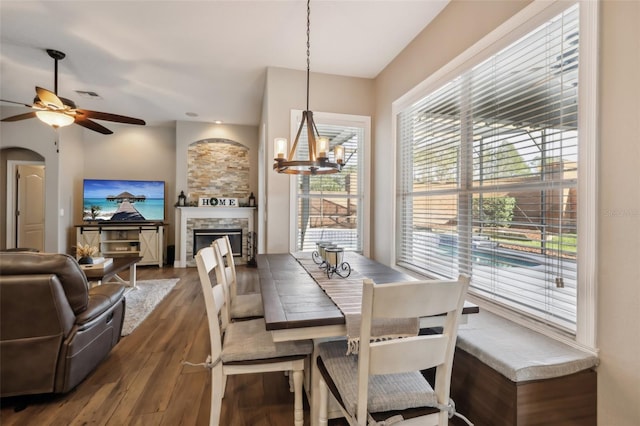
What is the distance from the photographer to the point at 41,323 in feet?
5.71

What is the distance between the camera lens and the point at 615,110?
4.20ft

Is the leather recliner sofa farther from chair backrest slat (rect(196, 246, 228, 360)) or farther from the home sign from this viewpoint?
the home sign

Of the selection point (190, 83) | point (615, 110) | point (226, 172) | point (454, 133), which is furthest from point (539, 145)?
point (226, 172)

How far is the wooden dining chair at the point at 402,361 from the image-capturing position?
1.01 metres

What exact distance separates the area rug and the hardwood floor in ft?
1.37

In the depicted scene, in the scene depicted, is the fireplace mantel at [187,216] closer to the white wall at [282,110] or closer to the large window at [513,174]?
the white wall at [282,110]

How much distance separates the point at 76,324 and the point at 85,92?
415cm

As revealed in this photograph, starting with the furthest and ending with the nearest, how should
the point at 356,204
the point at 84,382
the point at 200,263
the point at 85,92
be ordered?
the point at 85,92
the point at 356,204
the point at 84,382
the point at 200,263

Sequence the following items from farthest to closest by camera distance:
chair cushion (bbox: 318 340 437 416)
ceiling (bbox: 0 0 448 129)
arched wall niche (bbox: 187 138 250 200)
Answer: arched wall niche (bbox: 187 138 250 200) < ceiling (bbox: 0 0 448 129) < chair cushion (bbox: 318 340 437 416)

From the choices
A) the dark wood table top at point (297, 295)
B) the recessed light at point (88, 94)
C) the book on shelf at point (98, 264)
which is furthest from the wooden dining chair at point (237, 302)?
the recessed light at point (88, 94)

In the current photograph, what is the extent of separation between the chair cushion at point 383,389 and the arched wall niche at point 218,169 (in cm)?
551

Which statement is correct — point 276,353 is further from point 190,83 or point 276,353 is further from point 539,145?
point 190,83

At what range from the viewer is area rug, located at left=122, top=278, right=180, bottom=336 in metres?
3.14

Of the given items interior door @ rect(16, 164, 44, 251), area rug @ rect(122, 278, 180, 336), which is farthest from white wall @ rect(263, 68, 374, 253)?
interior door @ rect(16, 164, 44, 251)
